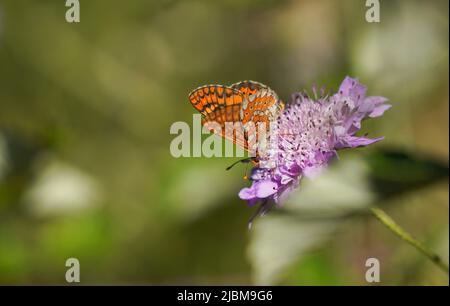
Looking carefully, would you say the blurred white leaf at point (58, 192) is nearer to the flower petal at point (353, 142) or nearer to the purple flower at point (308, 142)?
the purple flower at point (308, 142)

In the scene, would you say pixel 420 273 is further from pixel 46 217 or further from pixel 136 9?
pixel 136 9

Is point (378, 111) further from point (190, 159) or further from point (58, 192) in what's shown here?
point (58, 192)

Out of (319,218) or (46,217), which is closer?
(319,218)

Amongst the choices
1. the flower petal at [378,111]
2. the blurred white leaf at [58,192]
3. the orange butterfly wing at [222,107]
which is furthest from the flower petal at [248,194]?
the blurred white leaf at [58,192]

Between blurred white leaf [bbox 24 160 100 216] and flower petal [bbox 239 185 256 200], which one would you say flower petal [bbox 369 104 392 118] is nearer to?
flower petal [bbox 239 185 256 200]

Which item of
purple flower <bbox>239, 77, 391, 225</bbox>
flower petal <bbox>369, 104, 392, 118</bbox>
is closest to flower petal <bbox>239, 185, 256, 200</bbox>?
purple flower <bbox>239, 77, 391, 225</bbox>
